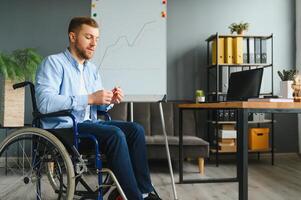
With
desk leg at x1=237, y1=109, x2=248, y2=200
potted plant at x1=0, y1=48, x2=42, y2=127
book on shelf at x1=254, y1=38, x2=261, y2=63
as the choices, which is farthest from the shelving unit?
desk leg at x1=237, y1=109, x2=248, y2=200

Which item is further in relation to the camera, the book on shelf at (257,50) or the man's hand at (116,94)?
the book on shelf at (257,50)

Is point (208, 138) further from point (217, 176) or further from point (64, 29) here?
point (64, 29)

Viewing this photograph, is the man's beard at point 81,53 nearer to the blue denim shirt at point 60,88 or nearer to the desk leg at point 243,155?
the blue denim shirt at point 60,88

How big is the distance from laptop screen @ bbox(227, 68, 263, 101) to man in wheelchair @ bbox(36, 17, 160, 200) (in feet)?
3.68

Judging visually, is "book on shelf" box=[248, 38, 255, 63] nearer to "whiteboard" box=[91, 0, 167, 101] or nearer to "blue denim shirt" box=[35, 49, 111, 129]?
"whiteboard" box=[91, 0, 167, 101]

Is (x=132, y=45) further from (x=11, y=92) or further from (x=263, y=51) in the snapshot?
(x=263, y=51)

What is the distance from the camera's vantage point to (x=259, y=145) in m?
3.75

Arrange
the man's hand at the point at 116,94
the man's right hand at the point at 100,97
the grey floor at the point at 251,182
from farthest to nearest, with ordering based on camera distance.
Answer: the grey floor at the point at 251,182
the man's hand at the point at 116,94
the man's right hand at the point at 100,97

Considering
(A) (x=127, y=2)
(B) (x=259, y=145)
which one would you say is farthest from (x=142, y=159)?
(B) (x=259, y=145)

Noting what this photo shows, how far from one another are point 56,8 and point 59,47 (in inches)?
18.0

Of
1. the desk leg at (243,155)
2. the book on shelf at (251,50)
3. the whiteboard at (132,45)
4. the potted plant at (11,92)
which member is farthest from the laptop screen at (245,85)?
the potted plant at (11,92)

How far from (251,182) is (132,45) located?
1.61m

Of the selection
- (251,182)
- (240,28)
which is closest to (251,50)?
(240,28)

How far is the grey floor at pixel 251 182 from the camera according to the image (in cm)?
242
